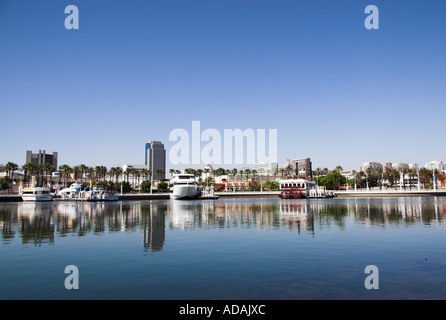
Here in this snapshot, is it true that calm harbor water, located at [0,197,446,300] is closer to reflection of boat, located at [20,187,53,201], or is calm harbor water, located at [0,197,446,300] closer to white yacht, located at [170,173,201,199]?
white yacht, located at [170,173,201,199]

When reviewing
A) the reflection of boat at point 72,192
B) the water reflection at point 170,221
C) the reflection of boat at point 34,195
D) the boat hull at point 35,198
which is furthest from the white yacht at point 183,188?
the water reflection at point 170,221

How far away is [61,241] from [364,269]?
22686mm

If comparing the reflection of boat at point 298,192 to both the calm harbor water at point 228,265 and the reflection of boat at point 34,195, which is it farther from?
the calm harbor water at point 228,265

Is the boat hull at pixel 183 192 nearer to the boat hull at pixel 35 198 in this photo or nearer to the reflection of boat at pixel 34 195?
the boat hull at pixel 35 198

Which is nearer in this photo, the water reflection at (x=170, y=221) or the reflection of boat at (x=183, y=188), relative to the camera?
the water reflection at (x=170, y=221)

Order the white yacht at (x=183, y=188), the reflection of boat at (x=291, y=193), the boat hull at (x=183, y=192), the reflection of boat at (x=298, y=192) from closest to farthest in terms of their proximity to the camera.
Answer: the boat hull at (x=183, y=192) → the white yacht at (x=183, y=188) → the reflection of boat at (x=291, y=193) → the reflection of boat at (x=298, y=192)

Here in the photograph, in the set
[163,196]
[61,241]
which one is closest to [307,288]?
[61,241]

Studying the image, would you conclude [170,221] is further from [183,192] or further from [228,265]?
[183,192]

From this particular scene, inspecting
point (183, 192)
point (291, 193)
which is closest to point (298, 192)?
point (291, 193)

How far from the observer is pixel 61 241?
2692cm

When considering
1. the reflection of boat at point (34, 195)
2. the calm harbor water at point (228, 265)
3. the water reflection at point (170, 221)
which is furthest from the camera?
the reflection of boat at point (34, 195)

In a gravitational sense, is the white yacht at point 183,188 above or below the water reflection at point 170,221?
above
